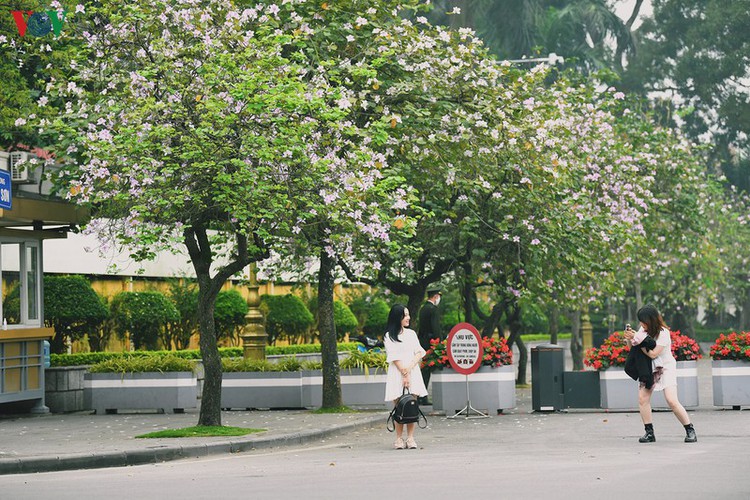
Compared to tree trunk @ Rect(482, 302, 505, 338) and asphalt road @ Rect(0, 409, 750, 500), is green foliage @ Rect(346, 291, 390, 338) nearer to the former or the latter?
tree trunk @ Rect(482, 302, 505, 338)

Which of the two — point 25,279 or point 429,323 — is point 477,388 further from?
point 25,279

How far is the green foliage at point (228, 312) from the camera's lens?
35.8 metres

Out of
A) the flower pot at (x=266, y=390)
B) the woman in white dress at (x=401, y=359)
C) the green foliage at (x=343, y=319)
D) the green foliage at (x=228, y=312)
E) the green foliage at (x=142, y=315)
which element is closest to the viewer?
the woman in white dress at (x=401, y=359)

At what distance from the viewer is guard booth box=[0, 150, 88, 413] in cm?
2369

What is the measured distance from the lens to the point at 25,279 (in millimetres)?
25172

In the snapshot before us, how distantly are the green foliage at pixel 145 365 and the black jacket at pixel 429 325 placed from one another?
4.39 m

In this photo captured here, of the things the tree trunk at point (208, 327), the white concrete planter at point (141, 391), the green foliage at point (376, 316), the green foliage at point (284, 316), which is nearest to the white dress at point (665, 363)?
the tree trunk at point (208, 327)

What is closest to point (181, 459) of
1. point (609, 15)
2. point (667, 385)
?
point (667, 385)

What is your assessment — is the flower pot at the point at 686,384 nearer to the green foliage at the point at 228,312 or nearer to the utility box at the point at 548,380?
the utility box at the point at 548,380

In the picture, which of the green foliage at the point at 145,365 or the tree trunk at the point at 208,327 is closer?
the tree trunk at the point at 208,327

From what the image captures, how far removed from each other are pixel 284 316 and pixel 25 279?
1431cm

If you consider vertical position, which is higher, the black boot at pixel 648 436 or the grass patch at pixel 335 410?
the grass patch at pixel 335 410

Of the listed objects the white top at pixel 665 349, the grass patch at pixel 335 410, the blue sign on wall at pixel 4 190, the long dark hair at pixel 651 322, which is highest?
the blue sign on wall at pixel 4 190

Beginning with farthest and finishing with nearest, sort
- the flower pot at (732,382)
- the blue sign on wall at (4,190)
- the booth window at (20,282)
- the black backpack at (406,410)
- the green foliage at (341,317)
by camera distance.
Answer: the green foliage at (341,317)
the booth window at (20,282)
the flower pot at (732,382)
the blue sign on wall at (4,190)
the black backpack at (406,410)
